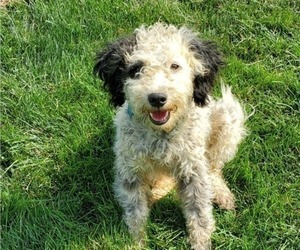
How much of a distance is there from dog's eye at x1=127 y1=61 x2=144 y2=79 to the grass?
1040mm

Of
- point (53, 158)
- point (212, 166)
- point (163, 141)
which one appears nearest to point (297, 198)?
point (212, 166)

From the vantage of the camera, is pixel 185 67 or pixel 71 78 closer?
pixel 185 67

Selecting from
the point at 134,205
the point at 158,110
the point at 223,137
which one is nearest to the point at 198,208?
the point at 134,205

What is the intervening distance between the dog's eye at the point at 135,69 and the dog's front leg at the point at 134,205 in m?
0.77

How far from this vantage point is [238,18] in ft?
19.5

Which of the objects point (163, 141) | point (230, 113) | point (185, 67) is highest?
point (185, 67)

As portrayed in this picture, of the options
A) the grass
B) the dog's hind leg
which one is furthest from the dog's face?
the grass

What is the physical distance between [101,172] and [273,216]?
1299 millimetres

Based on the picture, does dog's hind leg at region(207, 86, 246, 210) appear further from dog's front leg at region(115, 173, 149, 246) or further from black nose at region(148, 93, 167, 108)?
black nose at region(148, 93, 167, 108)

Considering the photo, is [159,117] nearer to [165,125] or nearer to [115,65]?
[165,125]

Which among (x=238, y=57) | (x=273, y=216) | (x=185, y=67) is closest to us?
(x=185, y=67)

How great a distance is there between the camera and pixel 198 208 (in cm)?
453

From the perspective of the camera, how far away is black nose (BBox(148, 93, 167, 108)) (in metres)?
3.87

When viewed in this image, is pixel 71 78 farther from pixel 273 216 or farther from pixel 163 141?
pixel 273 216
